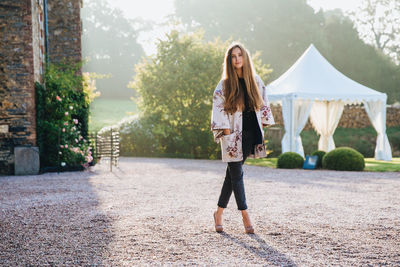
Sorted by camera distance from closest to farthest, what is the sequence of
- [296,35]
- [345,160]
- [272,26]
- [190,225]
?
[190,225], [345,160], [296,35], [272,26]

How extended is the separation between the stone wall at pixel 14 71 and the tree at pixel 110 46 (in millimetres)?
29859

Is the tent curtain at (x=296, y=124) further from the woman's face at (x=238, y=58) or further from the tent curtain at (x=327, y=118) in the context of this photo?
the woman's face at (x=238, y=58)

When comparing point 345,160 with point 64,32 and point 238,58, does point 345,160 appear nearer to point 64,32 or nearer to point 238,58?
point 238,58

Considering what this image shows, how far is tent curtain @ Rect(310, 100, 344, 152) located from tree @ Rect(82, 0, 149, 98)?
91.0 feet

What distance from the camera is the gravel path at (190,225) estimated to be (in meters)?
3.09

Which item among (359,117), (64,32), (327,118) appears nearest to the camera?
(64,32)

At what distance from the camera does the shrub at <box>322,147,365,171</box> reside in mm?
10594

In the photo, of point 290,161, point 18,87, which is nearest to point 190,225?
point 18,87

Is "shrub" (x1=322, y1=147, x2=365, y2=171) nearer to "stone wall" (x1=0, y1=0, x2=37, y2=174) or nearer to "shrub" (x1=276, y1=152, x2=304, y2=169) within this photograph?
"shrub" (x1=276, y1=152, x2=304, y2=169)

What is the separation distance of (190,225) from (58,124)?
682 cm

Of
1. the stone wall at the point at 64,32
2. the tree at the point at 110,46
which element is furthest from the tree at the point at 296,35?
the stone wall at the point at 64,32

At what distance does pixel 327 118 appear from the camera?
1518 centimetres

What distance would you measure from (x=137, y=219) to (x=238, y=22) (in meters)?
31.4

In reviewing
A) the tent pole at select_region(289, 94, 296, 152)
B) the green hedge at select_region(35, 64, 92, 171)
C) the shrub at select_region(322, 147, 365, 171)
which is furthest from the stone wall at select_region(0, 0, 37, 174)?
the shrub at select_region(322, 147, 365, 171)
